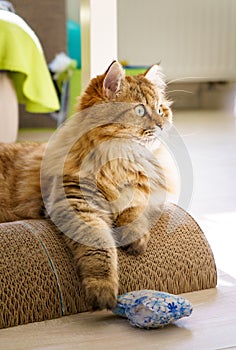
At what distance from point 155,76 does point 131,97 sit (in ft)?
0.52

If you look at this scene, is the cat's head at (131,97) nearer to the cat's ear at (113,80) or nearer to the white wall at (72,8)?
the cat's ear at (113,80)

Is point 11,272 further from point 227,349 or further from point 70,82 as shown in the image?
point 70,82

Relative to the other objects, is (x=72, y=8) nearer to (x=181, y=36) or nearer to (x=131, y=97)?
(x=181, y=36)

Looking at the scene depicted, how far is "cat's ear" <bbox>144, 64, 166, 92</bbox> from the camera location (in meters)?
1.57

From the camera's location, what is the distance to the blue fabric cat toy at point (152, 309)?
1.23 m

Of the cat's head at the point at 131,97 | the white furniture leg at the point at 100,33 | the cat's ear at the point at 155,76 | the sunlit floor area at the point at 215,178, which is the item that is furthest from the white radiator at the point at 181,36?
the cat's head at the point at 131,97

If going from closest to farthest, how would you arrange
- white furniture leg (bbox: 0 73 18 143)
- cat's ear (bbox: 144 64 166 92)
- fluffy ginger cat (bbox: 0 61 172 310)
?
fluffy ginger cat (bbox: 0 61 172 310), cat's ear (bbox: 144 64 166 92), white furniture leg (bbox: 0 73 18 143)

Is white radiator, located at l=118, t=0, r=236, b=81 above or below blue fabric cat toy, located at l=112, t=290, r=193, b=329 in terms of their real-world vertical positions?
above

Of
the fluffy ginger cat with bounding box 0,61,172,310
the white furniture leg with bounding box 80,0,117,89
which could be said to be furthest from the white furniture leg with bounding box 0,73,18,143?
the fluffy ginger cat with bounding box 0,61,172,310

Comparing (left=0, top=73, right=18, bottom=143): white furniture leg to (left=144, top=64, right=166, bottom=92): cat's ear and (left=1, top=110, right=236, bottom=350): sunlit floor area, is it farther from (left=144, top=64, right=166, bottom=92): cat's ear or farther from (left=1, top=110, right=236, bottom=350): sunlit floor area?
(left=144, top=64, right=166, bottom=92): cat's ear

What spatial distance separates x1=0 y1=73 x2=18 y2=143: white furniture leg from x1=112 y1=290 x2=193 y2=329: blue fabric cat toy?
2.16m

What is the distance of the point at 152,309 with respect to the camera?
123 centimetres

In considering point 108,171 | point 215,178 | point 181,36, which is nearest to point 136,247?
point 108,171

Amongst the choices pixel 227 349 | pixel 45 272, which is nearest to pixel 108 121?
pixel 45 272
